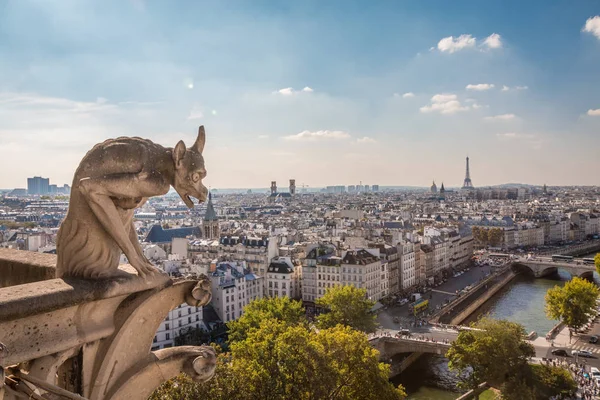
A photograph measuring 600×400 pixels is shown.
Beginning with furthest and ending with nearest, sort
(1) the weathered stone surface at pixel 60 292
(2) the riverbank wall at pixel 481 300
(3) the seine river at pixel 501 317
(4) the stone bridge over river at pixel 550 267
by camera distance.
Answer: (4) the stone bridge over river at pixel 550 267 < (2) the riverbank wall at pixel 481 300 < (3) the seine river at pixel 501 317 < (1) the weathered stone surface at pixel 60 292

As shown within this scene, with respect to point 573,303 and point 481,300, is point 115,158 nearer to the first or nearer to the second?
point 573,303

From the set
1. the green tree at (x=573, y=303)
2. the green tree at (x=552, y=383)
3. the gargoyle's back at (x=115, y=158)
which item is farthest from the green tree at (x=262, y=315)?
the gargoyle's back at (x=115, y=158)

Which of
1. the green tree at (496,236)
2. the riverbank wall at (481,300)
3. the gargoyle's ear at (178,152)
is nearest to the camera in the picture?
the gargoyle's ear at (178,152)

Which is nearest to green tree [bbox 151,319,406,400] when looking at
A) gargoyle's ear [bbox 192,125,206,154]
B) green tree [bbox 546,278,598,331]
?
gargoyle's ear [bbox 192,125,206,154]

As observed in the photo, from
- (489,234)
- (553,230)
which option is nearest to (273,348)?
(489,234)

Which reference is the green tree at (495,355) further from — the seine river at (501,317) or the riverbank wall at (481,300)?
the riverbank wall at (481,300)

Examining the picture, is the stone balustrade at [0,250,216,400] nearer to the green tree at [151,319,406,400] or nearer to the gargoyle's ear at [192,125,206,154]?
the gargoyle's ear at [192,125,206,154]
